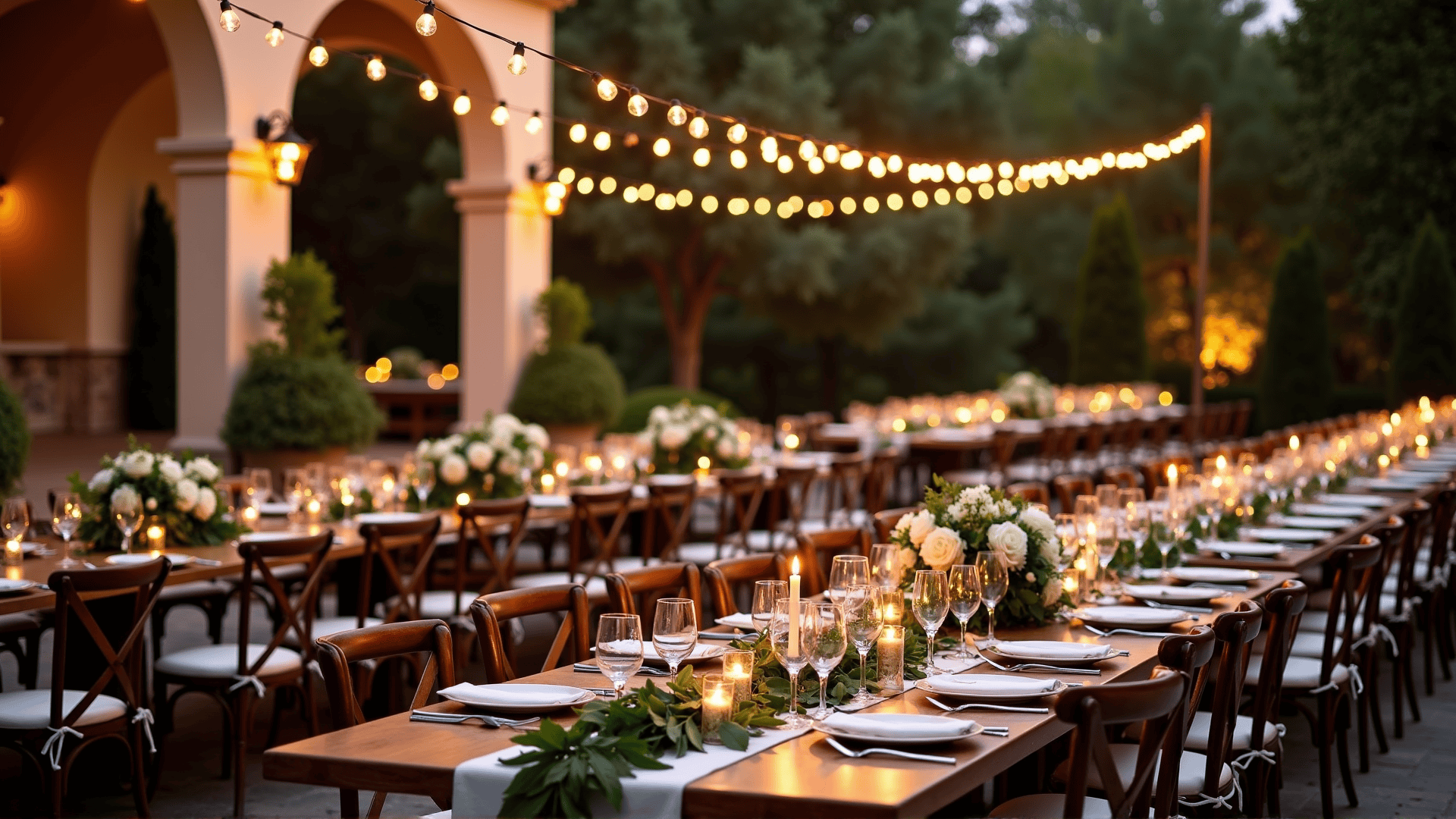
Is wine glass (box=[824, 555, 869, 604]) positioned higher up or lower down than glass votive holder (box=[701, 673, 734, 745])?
higher up

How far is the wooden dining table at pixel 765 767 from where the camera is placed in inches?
98.1

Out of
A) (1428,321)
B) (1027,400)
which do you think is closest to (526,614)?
(1027,400)

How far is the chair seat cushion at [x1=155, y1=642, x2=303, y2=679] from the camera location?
17.3ft

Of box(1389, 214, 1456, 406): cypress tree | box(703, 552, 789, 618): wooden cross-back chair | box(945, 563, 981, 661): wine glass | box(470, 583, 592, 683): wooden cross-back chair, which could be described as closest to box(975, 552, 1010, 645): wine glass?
box(945, 563, 981, 661): wine glass

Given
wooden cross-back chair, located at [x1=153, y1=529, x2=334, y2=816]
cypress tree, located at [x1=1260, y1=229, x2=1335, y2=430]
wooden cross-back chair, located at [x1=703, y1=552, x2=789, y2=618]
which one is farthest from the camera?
cypress tree, located at [x1=1260, y1=229, x2=1335, y2=430]

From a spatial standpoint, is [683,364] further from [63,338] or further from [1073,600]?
[1073,600]

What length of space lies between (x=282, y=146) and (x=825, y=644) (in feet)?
25.8

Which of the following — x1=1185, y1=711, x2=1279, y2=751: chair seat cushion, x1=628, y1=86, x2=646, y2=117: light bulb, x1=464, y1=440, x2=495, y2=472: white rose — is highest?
x1=628, y1=86, x2=646, y2=117: light bulb

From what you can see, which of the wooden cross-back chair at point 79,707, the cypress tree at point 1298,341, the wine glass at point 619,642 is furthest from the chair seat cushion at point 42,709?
the cypress tree at point 1298,341

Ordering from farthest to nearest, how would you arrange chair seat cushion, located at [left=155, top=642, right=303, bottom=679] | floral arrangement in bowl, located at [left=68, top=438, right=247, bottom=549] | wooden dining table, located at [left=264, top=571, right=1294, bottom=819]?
floral arrangement in bowl, located at [left=68, top=438, right=247, bottom=549] < chair seat cushion, located at [left=155, top=642, right=303, bottom=679] < wooden dining table, located at [left=264, top=571, right=1294, bottom=819]

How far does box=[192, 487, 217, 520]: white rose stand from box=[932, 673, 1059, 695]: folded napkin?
3528 millimetres

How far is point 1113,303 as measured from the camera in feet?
70.3

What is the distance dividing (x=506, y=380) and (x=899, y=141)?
10.2 metres

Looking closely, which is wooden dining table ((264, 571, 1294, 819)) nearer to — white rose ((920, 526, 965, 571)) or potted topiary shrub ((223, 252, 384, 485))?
white rose ((920, 526, 965, 571))
